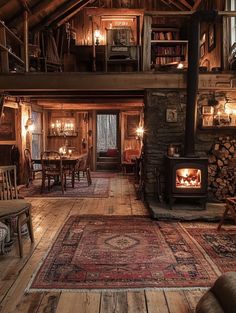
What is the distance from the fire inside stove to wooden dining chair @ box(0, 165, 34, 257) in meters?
2.49

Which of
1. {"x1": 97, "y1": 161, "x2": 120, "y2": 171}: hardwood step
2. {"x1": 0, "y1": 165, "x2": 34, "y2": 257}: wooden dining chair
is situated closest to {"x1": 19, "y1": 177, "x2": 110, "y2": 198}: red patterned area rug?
{"x1": 0, "y1": 165, "x2": 34, "y2": 257}: wooden dining chair

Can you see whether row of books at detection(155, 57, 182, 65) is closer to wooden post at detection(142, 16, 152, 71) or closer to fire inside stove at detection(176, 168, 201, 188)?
wooden post at detection(142, 16, 152, 71)

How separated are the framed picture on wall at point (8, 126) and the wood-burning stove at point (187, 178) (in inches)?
179

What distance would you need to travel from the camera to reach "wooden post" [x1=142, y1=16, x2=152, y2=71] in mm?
5453

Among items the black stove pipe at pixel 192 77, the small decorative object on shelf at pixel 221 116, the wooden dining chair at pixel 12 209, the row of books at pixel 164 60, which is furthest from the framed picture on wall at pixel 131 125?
the wooden dining chair at pixel 12 209

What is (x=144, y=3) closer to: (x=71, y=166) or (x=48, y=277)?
(x=71, y=166)

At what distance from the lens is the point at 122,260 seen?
323 cm

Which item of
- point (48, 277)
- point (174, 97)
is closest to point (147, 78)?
point (174, 97)

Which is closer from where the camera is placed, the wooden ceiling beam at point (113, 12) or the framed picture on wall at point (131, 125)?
the wooden ceiling beam at point (113, 12)

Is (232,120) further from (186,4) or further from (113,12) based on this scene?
(113,12)

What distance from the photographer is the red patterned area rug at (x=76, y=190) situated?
659 centimetres

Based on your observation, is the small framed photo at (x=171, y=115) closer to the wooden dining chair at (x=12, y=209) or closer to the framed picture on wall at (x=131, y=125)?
the wooden dining chair at (x=12, y=209)

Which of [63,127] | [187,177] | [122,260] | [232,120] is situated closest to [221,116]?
[232,120]

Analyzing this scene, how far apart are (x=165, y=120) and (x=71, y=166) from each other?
277 centimetres
